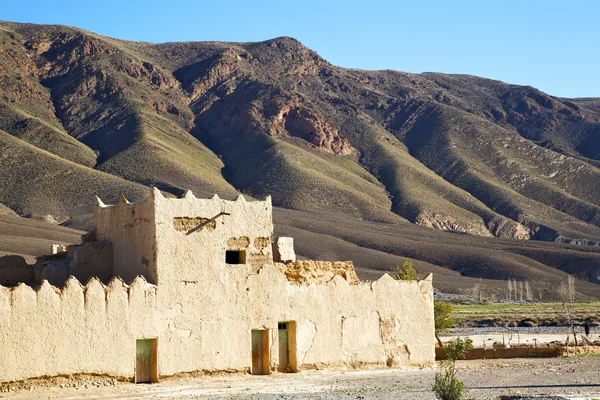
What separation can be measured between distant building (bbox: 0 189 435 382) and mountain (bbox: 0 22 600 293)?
6007 cm

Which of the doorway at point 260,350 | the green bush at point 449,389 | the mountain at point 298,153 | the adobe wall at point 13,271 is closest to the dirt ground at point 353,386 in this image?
the doorway at point 260,350

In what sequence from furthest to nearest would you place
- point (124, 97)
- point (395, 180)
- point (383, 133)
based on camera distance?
point (383, 133), point (124, 97), point (395, 180)

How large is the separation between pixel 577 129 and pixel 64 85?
102 m

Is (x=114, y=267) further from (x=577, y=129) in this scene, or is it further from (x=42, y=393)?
(x=577, y=129)

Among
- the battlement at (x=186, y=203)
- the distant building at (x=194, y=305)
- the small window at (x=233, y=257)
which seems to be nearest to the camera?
the distant building at (x=194, y=305)

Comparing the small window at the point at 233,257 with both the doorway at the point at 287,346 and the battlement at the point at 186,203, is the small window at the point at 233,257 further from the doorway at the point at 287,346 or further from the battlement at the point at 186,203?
the doorway at the point at 287,346

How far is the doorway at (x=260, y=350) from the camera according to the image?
22.1 m

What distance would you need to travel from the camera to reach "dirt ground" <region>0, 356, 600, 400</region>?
1805cm

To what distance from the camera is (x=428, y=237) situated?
111 m

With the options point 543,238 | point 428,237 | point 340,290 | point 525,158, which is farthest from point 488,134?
point 340,290

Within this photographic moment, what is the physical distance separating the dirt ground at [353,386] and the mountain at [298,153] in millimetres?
61239

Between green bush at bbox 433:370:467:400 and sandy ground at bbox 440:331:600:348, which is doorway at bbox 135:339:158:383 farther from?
sandy ground at bbox 440:331:600:348

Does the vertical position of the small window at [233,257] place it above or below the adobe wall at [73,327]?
above

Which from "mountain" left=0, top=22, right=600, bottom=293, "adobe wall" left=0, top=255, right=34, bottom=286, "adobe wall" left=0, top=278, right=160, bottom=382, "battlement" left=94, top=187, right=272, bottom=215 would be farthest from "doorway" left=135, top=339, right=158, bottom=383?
"mountain" left=0, top=22, right=600, bottom=293
